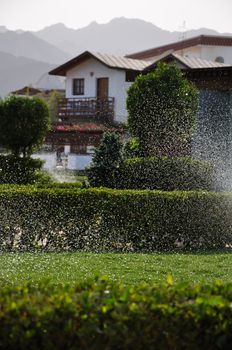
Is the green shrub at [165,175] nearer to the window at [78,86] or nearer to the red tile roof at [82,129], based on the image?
the red tile roof at [82,129]

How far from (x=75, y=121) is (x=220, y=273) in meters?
27.7

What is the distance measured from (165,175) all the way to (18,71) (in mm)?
154601

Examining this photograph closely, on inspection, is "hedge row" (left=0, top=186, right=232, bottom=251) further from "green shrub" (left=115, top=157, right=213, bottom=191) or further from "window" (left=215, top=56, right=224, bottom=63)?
"window" (left=215, top=56, right=224, bottom=63)

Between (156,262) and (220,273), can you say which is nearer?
(220,273)

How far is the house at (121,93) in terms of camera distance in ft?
64.4

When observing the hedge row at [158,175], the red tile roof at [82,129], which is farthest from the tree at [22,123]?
the red tile roof at [82,129]

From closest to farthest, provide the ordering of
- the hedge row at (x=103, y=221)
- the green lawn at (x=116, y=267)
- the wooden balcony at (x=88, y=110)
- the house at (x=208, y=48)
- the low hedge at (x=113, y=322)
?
1. the low hedge at (x=113, y=322)
2. the green lawn at (x=116, y=267)
3. the hedge row at (x=103, y=221)
4. the wooden balcony at (x=88, y=110)
5. the house at (x=208, y=48)

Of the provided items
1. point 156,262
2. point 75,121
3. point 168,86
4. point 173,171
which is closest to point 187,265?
point 156,262

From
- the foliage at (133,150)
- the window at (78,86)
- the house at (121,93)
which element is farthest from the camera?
the window at (78,86)

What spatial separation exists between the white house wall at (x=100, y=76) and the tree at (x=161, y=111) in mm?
17855

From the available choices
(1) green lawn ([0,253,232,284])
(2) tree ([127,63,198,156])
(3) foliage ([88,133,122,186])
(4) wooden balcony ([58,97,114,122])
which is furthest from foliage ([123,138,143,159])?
(4) wooden balcony ([58,97,114,122])

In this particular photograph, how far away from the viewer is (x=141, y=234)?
1023 centimetres

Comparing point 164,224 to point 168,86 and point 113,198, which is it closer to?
point 113,198

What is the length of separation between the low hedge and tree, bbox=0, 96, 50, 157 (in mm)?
14664
